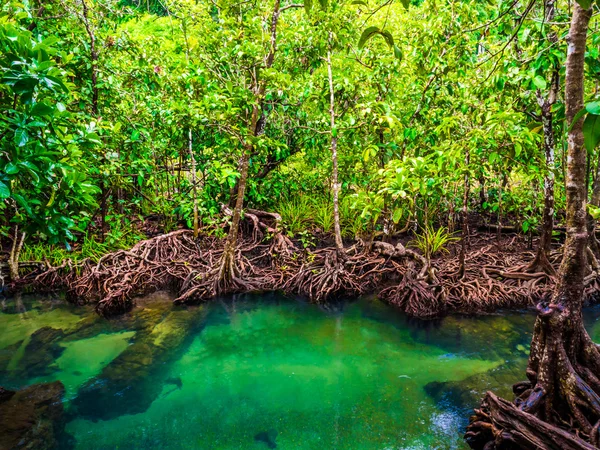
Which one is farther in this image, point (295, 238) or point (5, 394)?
point (295, 238)

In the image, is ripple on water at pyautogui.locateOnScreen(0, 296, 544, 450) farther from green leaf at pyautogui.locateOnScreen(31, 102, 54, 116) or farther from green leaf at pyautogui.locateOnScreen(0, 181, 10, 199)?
green leaf at pyautogui.locateOnScreen(31, 102, 54, 116)

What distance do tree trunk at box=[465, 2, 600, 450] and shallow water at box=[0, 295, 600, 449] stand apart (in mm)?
803

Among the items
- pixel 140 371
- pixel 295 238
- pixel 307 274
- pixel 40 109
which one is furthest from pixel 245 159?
pixel 40 109

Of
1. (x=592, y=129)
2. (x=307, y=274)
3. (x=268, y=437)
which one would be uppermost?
(x=592, y=129)

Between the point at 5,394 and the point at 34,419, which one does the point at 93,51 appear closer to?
the point at 5,394

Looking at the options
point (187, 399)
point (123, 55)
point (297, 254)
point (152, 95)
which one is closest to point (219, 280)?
point (297, 254)

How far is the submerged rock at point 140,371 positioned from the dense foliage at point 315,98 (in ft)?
5.83

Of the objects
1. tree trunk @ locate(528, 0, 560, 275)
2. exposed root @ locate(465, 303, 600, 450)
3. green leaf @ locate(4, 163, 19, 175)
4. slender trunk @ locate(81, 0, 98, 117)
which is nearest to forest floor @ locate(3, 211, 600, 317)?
tree trunk @ locate(528, 0, 560, 275)

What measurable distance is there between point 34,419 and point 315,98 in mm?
6008

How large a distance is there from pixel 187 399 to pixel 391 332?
2.97 m

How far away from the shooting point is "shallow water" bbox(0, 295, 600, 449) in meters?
3.67

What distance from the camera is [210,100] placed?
17.1ft

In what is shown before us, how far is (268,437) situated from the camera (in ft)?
11.8

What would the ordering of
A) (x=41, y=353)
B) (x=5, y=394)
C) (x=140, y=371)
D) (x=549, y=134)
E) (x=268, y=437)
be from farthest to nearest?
(x=549, y=134) → (x=41, y=353) → (x=140, y=371) → (x=5, y=394) → (x=268, y=437)
